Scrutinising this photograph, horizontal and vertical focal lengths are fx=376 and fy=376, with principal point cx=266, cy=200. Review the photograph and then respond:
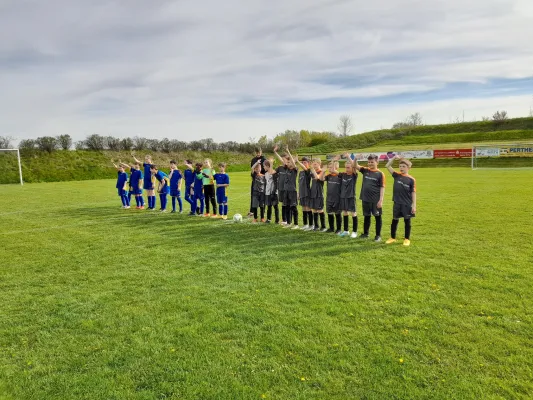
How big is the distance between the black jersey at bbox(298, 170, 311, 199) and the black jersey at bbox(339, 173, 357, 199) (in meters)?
1.17

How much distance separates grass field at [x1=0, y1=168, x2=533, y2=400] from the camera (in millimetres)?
3438

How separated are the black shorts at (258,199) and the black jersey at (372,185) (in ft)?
11.4

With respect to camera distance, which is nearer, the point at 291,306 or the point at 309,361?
the point at 309,361

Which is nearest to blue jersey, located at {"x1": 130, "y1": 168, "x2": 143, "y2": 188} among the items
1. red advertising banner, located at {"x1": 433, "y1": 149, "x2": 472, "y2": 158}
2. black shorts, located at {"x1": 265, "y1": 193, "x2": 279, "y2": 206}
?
black shorts, located at {"x1": 265, "y1": 193, "x2": 279, "y2": 206}

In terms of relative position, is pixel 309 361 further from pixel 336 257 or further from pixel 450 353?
pixel 336 257

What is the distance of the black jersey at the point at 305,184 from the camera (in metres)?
10.2

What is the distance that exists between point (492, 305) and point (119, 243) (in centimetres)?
766

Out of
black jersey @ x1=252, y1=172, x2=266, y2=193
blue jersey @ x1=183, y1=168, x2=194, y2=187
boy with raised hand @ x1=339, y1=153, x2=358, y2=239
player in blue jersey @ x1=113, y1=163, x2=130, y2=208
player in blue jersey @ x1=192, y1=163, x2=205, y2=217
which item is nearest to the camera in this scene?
boy with raised hand @ x1=339, y1=153, x2=358, y2=239

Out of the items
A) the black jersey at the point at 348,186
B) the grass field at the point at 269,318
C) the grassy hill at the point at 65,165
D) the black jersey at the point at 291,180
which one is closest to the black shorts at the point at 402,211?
the grass field at the point at 269,318

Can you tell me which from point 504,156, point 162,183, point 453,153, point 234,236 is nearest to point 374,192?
point 234,236

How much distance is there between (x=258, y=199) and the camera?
1148 centimetres

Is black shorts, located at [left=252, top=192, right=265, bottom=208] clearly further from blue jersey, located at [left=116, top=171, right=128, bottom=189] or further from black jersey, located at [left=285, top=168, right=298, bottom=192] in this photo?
blue jersey, located at [left=116, top=171, right=128, bottom=189]

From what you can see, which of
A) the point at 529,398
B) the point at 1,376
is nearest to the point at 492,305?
the point at 529,398

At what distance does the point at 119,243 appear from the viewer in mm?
9000
